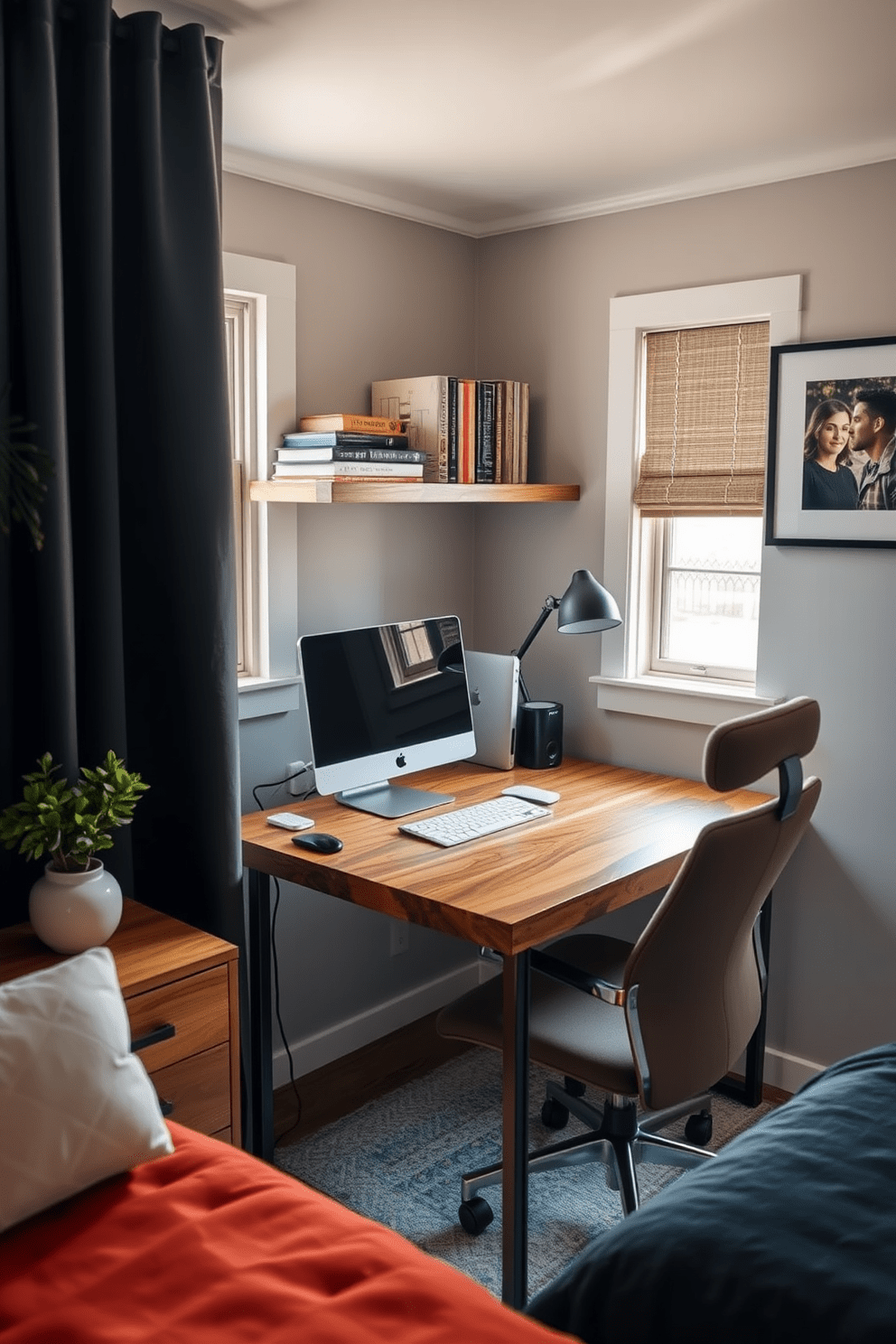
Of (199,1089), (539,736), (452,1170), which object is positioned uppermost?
(539,736)

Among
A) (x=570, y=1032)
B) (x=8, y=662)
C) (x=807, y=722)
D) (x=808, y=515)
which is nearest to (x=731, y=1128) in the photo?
(x=570, y=1032)

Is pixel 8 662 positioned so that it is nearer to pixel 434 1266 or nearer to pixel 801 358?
pixel 434 1266

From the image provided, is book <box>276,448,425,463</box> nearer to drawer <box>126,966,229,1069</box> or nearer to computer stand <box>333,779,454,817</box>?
computer stand <box>333,779,454,817</box>

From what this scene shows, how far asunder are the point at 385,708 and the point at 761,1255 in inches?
65.7

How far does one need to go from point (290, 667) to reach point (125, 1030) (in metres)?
1.50

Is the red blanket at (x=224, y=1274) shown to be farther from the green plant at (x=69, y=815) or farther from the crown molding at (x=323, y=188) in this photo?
the crown molding at (x=323, y=188)

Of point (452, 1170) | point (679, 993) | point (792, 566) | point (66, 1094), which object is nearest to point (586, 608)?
point (792, 566)

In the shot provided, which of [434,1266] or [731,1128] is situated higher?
[434,1266]

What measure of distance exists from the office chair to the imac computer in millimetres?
574

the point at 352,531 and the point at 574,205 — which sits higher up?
the point at 574,205

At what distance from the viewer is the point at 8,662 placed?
82.1 inches

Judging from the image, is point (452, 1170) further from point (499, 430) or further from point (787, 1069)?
point (499, 430)

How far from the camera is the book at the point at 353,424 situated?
2.80 meters

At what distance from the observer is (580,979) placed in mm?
2246
